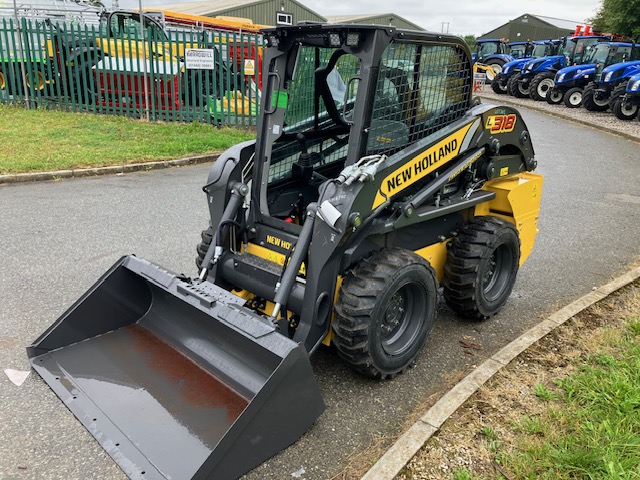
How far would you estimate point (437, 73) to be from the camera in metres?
3.86

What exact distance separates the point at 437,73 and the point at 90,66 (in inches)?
413

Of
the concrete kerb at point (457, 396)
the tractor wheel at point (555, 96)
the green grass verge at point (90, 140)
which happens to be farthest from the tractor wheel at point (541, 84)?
the concrete kerb at point (457, 396)

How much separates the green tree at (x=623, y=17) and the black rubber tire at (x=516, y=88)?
16.7 metres

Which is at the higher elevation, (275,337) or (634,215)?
(275,337)

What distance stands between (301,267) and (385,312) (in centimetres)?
62

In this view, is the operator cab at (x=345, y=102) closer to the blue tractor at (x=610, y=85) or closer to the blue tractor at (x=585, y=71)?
the blue tractor at (x=610, y=85)

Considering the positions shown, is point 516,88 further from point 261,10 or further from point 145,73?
point 261,10

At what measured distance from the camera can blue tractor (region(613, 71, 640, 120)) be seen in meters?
16.3

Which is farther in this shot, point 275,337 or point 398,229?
point 398,229

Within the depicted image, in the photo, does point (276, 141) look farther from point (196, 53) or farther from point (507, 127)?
point (196, 53)

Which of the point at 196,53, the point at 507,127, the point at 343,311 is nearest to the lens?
the point at 343,311

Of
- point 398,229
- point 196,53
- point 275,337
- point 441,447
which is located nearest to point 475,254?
point 398,229

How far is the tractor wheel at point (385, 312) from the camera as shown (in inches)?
127

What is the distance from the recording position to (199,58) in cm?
1166
